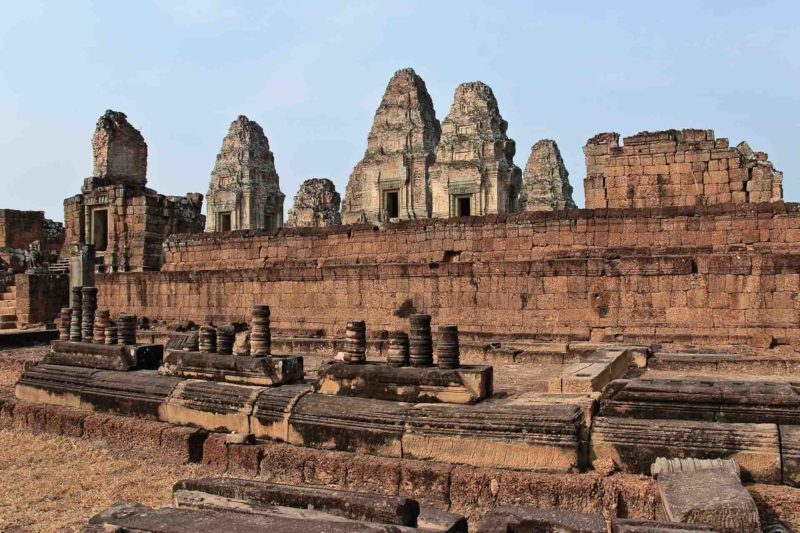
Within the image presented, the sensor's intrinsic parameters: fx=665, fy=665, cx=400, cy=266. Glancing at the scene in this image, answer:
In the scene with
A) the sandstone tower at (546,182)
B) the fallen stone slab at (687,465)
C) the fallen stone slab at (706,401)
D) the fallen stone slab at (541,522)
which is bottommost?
the fallen stone slab at (541,522)

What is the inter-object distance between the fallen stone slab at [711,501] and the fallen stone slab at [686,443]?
16.5 inches

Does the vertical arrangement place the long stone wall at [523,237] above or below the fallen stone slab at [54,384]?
above

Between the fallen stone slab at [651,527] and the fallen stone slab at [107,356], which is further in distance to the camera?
the fallen stone slab at [107,356]

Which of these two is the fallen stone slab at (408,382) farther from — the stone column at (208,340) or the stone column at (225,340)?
the stone column at (208,340)

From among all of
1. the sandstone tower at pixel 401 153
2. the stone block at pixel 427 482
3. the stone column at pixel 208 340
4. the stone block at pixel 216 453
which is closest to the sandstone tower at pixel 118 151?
the sandstone tower at pixel 401 153

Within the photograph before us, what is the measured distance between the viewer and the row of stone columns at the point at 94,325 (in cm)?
1009

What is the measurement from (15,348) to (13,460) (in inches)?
417

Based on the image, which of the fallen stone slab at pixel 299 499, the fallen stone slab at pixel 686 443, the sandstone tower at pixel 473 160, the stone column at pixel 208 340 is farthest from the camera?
the sandstone tower at pixel 473 160

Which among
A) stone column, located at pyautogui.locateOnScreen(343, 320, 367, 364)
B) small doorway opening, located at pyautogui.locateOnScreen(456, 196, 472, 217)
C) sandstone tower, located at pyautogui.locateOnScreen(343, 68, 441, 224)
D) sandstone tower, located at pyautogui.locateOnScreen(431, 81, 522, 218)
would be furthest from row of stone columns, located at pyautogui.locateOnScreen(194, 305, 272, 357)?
sandstone tower, located at pyautogui.locateOnScreen(343, 68, 441, 224)

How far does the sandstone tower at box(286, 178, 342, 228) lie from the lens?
43.2m

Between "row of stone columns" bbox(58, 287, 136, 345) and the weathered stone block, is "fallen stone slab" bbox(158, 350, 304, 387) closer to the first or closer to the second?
"row of stone columns" bbox(58, 287, 136, 345)

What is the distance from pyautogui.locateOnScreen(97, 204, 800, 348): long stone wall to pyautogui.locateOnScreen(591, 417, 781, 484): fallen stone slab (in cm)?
689

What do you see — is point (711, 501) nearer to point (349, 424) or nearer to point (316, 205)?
point (349, 424)

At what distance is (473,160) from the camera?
3419cm
